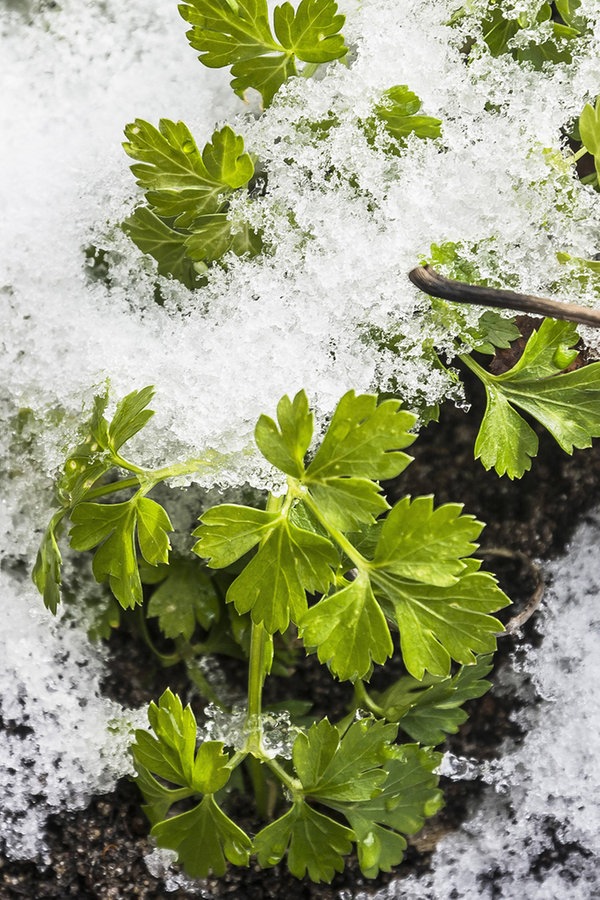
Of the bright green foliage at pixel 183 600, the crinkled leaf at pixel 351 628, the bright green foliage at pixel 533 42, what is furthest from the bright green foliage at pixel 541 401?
the bright green foliage at pixel 183 600

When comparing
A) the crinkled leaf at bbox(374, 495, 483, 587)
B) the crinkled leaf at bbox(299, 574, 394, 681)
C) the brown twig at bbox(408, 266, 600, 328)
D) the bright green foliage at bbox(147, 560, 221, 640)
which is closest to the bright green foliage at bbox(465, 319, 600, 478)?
the brown twig at bbox(408, 266, 600, 328)

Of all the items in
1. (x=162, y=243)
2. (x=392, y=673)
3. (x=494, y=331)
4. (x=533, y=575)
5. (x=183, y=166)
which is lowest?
(x=392, y=673)

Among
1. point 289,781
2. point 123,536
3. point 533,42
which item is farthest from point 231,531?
point 533,42

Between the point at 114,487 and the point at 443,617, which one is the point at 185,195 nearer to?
the point at 114,487

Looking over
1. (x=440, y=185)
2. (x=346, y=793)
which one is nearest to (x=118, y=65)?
(x=440, y=185)

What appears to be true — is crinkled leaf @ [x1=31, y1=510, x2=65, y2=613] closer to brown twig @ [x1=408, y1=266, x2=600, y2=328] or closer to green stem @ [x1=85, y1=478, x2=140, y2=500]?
green stem @ [x1=85, y1=478, x2=140, y2=500]

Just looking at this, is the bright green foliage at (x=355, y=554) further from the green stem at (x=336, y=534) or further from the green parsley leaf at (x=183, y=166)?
the green parsley leaf at (x=183, y=166)

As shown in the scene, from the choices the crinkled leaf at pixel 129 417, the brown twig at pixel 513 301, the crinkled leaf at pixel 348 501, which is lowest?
the crinkled leaf at pixel 348 501
